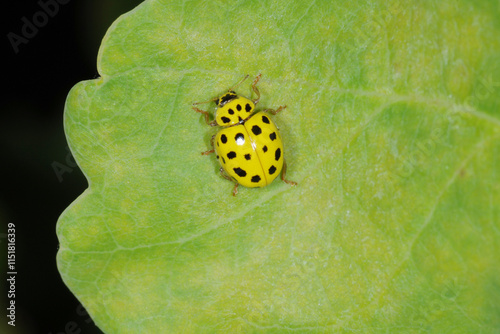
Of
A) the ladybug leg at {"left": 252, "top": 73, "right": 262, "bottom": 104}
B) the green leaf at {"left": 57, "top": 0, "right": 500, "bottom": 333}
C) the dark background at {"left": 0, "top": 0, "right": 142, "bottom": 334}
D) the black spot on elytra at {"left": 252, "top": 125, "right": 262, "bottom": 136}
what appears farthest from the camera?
the dark background at {"left": 0, "top": 0, "right": 142, "bottom": 334}

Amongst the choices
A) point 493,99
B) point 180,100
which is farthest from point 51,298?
point 493,99

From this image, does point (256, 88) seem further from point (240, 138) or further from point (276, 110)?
point (240, 138)

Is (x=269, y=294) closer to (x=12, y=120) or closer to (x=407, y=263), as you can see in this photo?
(x=407, y=263)

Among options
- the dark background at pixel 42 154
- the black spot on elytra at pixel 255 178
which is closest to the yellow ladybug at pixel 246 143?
the black spot on elytra at pixel 255 178

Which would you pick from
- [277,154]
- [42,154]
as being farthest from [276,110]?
[42,154]

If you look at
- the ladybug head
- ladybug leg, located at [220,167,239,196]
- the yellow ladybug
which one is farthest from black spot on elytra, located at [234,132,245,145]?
ladybug leg, located at [220,167,239,196]

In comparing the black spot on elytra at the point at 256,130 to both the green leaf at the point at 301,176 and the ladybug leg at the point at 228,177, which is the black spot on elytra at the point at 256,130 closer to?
the green leaf at the point at 301,176

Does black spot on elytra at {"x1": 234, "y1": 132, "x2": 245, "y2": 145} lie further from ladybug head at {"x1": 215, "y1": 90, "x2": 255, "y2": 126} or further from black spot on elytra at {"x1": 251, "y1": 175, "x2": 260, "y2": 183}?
black spot on elytra at {"x1": 251, "y1": 175, "x2": 260, "y2": 183}
